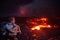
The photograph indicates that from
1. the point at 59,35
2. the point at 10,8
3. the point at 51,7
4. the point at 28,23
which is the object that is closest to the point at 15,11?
the point at 10,8

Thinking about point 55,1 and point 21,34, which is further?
point 55,1

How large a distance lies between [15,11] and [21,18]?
126mm

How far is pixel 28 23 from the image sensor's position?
1.93m

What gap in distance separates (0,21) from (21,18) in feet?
0.89

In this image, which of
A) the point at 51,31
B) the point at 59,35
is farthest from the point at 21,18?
the point at 59,35

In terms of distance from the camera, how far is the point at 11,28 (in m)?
1.91

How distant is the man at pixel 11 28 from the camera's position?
1897 millimetres

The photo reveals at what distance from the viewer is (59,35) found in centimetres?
196

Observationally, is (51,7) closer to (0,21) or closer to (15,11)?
(15,11)

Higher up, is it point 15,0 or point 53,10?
point 15,0

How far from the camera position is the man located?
6.22ft

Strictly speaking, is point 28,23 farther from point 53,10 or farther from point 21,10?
point 53,10

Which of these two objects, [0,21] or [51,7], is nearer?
[0,21]

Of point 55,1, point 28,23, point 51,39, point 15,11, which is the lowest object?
point 51,39
